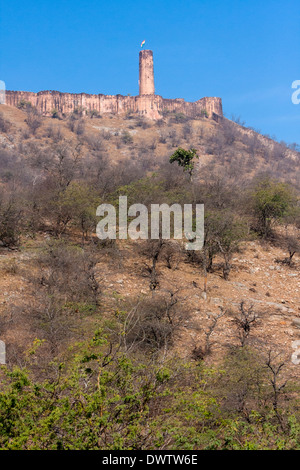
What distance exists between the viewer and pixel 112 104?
204 feet

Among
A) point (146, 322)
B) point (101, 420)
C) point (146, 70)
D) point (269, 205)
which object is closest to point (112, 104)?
point (146, 70)

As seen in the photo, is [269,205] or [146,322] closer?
[146,322]

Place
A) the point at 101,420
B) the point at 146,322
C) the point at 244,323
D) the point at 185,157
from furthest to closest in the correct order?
the point at 185,157 → the point at 244,323 → the point at 146,322 → the point at 101,420

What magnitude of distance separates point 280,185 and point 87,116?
1797 inches

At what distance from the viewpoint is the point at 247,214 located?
21.6 m

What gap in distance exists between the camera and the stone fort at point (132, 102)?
58.8 m

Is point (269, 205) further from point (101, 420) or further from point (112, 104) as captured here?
point (112, 104)

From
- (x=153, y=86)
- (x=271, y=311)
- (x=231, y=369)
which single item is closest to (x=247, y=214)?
(x=271, y=311)

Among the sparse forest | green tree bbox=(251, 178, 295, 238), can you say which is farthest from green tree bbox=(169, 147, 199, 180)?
green tree bbox=(251, 178, 295, 238)

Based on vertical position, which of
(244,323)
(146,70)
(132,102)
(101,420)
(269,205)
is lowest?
(244,323)

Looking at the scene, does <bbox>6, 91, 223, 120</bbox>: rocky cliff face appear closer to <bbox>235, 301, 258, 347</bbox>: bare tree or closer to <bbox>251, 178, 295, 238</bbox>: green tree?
<bbox>251, 178, 295, 238</bbox>: green tree

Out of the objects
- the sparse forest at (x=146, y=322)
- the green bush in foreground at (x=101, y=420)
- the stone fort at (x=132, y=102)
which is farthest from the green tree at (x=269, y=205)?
the stone fort at (x=132, y=102)

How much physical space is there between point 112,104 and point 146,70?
29.5 feet
